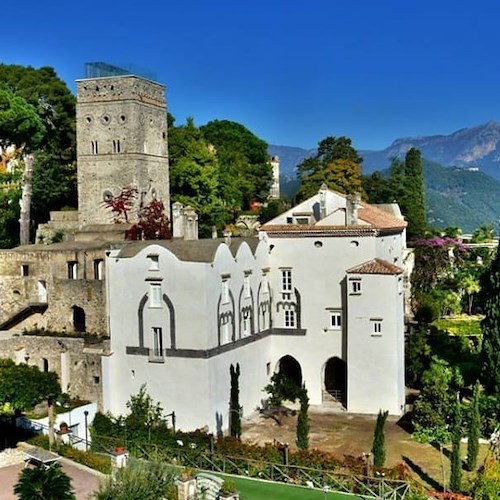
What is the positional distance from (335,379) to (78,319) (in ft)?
47.9

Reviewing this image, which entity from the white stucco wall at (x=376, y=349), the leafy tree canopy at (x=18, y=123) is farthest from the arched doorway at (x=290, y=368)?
the leafy tree canopy at (x=18, y=123)

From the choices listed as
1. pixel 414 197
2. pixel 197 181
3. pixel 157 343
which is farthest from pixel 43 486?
pixel 414 197

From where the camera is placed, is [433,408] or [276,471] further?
[433,408]

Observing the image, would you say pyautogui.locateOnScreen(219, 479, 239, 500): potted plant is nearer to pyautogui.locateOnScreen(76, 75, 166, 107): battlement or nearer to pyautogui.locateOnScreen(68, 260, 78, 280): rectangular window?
pyautogui.locateOnScreen(68, 260, 78, 280): rectangular window

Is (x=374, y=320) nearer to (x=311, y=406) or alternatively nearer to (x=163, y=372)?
(x=311, y=406)

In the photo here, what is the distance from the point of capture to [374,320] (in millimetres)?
40656

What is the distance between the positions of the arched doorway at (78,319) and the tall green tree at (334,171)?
3042 centimetres

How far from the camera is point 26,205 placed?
Result: 5481 centimetres

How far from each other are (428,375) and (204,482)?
20167mm

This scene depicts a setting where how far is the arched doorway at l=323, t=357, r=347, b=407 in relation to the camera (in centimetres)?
4369

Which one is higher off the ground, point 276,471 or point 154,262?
point 154,262

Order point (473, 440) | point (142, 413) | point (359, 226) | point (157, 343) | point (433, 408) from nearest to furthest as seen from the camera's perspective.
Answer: point (473, 440) → point (142, 413) → point (433, 408) → point (157, 343) → point (359, 226)

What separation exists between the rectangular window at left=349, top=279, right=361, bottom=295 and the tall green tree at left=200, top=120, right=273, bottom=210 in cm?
2846

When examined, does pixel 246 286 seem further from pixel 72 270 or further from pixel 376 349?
pixel 72 270
